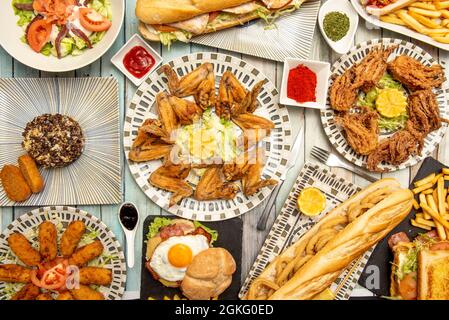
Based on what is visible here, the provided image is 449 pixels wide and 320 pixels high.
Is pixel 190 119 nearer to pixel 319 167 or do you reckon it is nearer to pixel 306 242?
pixel 319 167

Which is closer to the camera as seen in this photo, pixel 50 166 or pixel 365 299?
pixel 50 166

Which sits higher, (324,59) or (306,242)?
(324,59)

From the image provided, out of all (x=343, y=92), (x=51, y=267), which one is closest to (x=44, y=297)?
(x=51, y=267)

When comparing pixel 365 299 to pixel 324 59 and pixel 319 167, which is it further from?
pixel 324 59

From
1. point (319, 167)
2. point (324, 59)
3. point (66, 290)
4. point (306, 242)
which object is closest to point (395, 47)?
point (324, 59)

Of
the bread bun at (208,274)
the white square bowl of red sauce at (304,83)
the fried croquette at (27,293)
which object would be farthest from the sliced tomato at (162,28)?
the fried croquette at (27,293)

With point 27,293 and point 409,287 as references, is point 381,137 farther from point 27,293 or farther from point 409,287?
point 27,293
